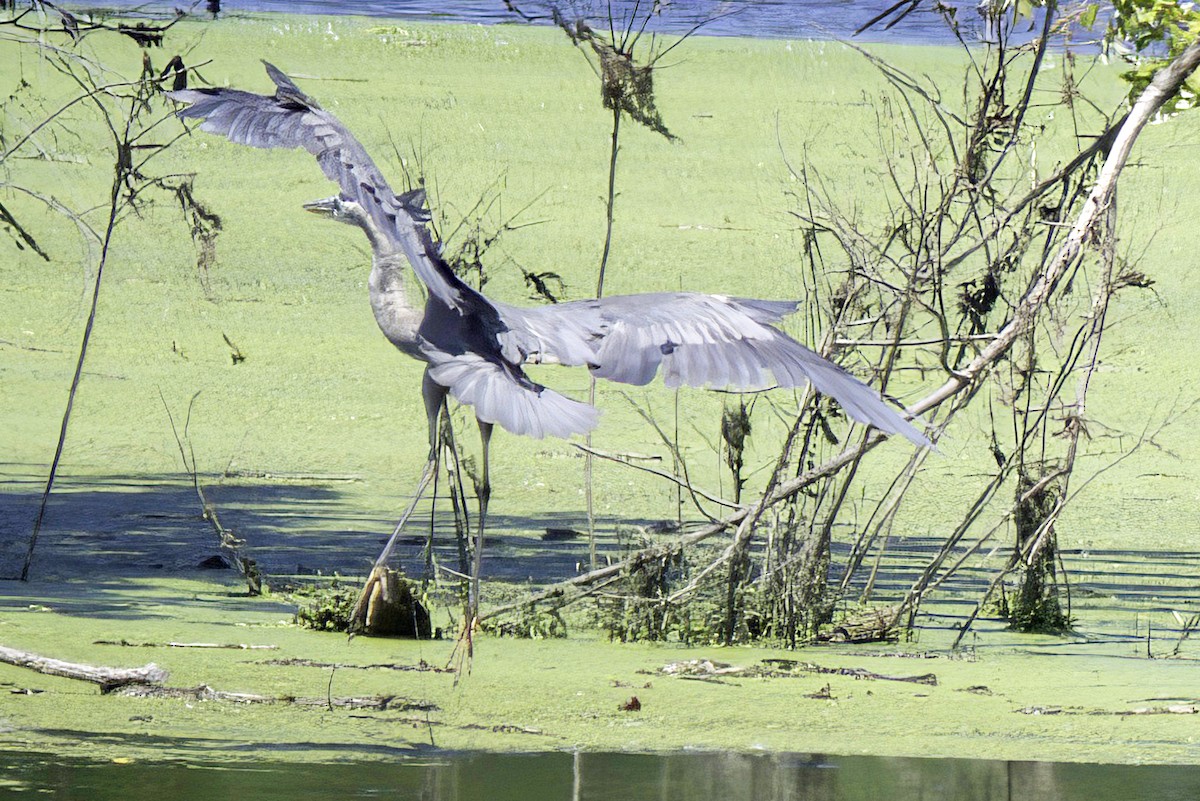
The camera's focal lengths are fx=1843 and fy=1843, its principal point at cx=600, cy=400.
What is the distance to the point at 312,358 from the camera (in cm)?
954

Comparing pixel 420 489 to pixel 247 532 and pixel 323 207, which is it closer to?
pixel 323 207

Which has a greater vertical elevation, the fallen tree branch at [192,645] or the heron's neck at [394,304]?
the heron's neck at [394,304]

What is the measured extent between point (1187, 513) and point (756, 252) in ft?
15.3

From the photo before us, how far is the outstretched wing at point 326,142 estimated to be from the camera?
10.8 ft

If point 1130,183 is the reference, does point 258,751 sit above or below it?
below

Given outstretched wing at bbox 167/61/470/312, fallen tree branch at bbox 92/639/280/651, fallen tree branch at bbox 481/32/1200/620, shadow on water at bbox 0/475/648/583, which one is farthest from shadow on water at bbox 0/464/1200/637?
outstretched wing at bbox 167/61/470/312

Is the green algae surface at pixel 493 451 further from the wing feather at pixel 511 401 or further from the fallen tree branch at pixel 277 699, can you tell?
the wing feather at pixel 511 401

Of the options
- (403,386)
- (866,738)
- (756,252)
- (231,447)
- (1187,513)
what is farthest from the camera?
(756,252)

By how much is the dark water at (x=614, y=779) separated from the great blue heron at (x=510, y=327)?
72 cm

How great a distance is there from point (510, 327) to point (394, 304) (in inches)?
9.8

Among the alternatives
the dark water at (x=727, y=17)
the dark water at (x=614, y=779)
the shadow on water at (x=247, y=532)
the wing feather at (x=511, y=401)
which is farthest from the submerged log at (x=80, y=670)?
the dark water at (x=727, y=17)

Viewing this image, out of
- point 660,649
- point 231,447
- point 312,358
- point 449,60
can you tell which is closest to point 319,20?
point 449,60

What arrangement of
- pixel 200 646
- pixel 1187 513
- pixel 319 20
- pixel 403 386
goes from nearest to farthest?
1. pixel 200 646
2. pixel 1187 513
3. pixel 403 386
4. pixel 319 20

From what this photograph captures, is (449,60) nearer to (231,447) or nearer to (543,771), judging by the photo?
(231,447)
